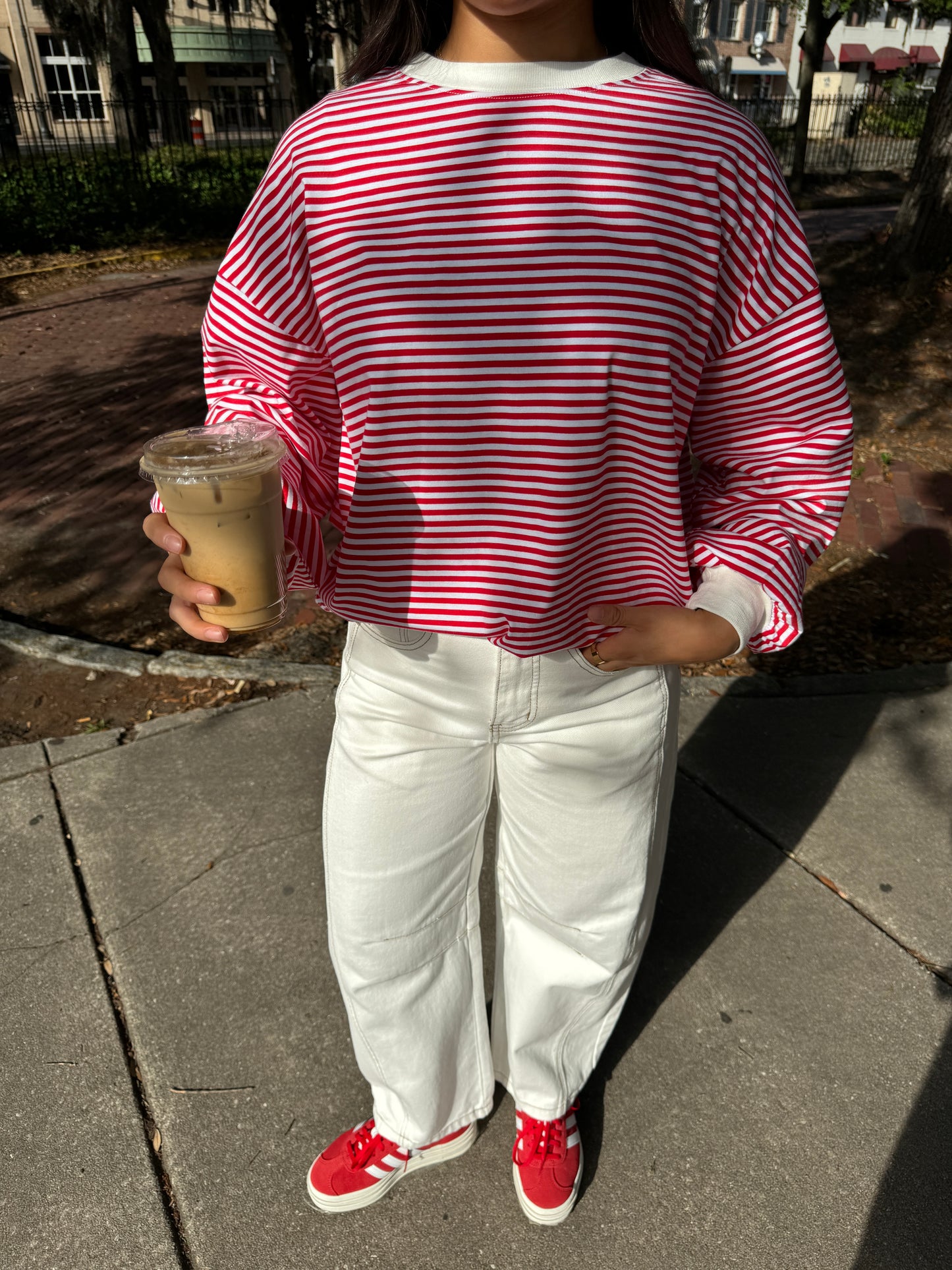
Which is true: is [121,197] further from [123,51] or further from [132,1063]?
[132,1063]

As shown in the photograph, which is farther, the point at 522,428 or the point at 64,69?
the point at 64,69

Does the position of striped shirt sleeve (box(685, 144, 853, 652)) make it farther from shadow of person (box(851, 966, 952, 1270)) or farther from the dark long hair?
shadow of person (box(851, 966, 952, 1270))

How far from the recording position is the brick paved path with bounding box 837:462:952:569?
4.78 meters

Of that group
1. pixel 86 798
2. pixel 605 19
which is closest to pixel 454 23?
pixel 605 19

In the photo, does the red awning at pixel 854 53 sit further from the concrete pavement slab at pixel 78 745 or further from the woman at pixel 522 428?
the woman at pixel 522 428

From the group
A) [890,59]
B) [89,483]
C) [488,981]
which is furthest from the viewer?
[890,59]

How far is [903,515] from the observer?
16.7 ft

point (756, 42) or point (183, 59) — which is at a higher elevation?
point (183, 59)

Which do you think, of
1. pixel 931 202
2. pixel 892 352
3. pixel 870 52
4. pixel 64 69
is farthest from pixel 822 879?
pixel 870 52

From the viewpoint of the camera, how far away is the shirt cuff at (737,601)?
136cm

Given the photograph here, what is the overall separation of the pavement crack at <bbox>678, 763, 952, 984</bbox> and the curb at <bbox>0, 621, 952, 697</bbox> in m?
0.49

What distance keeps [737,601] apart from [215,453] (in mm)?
727

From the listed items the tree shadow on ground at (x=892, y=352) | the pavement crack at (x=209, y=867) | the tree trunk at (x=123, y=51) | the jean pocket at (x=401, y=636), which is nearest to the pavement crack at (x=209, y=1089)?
the pavement crack at (x=209, y=867)

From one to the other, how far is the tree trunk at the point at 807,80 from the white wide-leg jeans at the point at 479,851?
19.1 m
